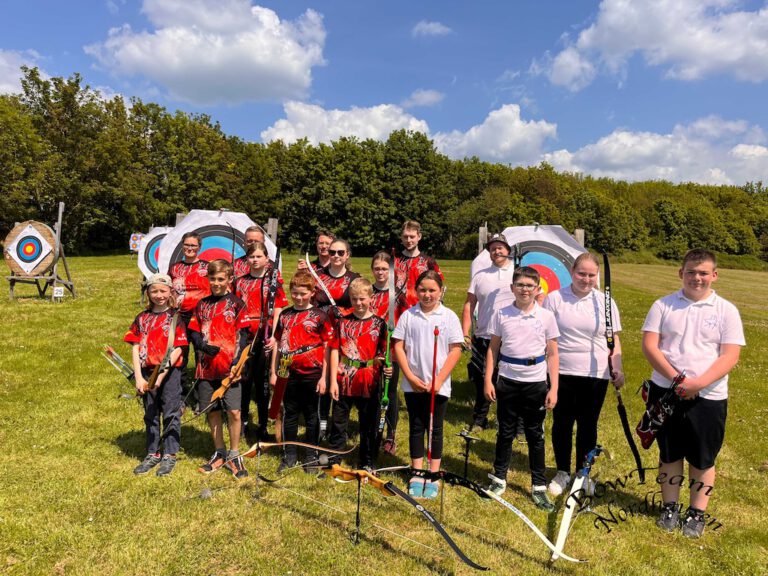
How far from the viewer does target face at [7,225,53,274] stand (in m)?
12.4

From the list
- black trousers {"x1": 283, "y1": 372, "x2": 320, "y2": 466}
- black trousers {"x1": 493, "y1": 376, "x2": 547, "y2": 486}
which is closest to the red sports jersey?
black trousers {"x1": 283, "y1": 372, "x2": 320, "y2": 466}

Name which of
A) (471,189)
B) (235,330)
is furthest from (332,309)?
(471,189)

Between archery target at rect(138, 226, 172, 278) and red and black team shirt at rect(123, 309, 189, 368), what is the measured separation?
7311mm

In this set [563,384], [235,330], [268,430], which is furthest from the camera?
[268,430]

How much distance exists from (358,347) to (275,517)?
142 centimetres

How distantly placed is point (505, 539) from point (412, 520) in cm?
66

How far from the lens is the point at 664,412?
3307 millimetres

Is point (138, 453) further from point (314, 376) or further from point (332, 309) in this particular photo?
point (332, 309)

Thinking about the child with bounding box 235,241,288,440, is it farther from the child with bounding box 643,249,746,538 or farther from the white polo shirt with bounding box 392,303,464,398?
the child with bounding box 643,249,746,538

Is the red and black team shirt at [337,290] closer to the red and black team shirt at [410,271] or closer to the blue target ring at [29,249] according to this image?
the red and black team shirt at [410,271]

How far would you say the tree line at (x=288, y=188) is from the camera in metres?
30.8

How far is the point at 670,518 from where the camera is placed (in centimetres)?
350

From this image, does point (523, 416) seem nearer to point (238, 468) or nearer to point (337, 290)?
point (337, 290)

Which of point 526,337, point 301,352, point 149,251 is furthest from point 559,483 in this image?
point 149,251
